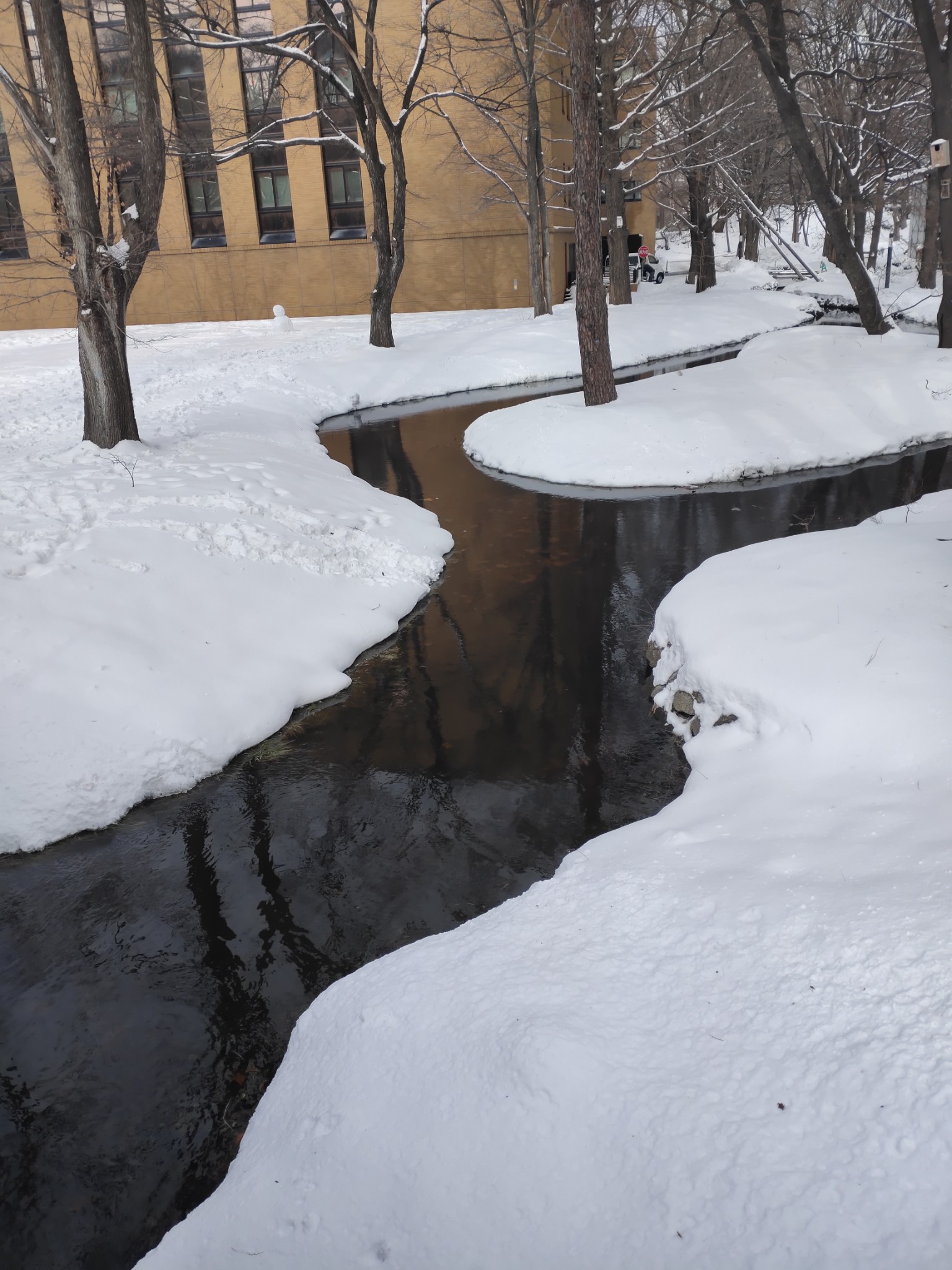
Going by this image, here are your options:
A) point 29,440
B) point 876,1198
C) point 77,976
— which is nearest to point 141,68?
point 29,440

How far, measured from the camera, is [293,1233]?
123 inches

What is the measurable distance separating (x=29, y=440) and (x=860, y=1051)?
13565 mm

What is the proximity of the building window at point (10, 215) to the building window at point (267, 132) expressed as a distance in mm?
8632

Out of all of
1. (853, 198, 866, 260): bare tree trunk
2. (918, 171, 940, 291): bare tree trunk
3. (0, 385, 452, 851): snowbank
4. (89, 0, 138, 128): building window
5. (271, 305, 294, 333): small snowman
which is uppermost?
(89, 0, 138, 128): building window

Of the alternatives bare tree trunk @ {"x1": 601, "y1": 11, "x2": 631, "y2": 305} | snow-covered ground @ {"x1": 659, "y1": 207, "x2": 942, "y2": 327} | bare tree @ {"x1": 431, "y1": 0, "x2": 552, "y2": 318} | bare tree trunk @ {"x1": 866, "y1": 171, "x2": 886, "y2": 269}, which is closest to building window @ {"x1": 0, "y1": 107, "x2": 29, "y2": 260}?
bare tree @ {"x1": 431, "y1": 0, "x2": 552, "y2": 318}

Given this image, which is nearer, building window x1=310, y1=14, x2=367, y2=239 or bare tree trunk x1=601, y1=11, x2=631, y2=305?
bare tree trunk x1=601, y1=11, x2=631, y2=305

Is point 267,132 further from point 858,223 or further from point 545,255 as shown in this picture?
point 858,223

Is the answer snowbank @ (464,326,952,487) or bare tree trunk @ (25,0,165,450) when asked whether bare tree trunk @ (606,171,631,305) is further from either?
bare tree trunk @ (25,0,165,450)

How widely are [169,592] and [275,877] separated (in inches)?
136

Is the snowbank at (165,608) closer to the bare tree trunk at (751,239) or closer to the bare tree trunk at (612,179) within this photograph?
the bare tree trunk at (612,179)

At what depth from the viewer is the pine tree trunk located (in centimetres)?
1178

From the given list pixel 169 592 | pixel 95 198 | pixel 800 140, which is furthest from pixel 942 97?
pixel 169 592

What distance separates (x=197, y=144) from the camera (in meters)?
29.4

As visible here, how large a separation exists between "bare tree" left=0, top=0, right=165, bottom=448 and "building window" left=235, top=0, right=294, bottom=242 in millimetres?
18662
